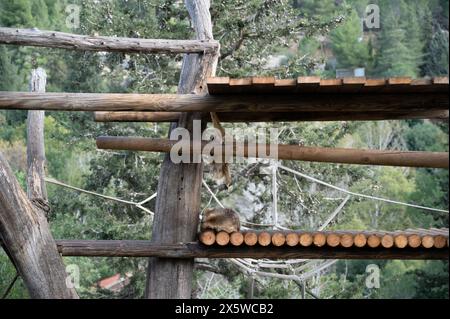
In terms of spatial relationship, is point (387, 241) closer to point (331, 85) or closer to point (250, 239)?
point (250, 239)

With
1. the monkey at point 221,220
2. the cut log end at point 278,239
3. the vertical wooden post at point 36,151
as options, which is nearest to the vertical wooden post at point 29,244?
the vertical wooden post at point 36,151

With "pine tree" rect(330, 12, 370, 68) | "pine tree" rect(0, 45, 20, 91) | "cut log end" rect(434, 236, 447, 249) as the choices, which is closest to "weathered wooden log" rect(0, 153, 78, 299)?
"cut log end" rect(434, 236, 447, 249)

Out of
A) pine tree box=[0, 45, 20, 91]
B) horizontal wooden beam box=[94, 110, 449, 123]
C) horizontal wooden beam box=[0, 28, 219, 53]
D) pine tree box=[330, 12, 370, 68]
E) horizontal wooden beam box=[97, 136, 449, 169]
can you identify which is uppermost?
pine tree box=[330, 12, 370, 68]

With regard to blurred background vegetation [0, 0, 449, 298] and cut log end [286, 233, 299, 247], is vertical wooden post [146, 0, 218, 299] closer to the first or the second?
cut log end [286, 233, 299, 247]

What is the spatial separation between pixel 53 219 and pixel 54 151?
5804mm

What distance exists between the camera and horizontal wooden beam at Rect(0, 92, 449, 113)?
4.28m

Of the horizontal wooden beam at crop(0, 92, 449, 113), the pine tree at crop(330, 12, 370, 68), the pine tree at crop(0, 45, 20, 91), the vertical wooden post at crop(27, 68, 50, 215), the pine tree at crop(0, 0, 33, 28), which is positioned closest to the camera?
the horizontal wooden beam at crop(0, 92, 449, 113)

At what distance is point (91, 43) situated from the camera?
480 cm

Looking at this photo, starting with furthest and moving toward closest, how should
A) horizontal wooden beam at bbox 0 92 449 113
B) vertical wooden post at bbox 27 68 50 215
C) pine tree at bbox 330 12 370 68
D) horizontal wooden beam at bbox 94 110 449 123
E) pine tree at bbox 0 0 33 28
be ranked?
1. pine tree at bbox 330 12 370 68
2. pine tree at bbox 0 0 33 28
3. vertical wooden post at bbox 27 68 50 215
4. horizontal wooden beam at bbox 94 110 449 123
5. horizontal wooden beam at bbox 0 92 449 113

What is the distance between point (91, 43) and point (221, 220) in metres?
1.15

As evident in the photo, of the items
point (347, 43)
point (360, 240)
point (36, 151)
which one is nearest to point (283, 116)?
point (360, 240)

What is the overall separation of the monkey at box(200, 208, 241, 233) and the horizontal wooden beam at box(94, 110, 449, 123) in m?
0.48

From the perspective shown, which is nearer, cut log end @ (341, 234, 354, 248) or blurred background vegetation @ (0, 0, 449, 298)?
cut log end @ (341, 234, 354, 248)

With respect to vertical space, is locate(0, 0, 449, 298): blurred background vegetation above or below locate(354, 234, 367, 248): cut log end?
above
